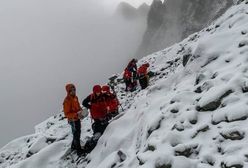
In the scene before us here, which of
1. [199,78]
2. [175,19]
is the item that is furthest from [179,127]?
[175,19]

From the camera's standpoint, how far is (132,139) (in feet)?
43.2

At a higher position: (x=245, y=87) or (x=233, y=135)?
(x=245, y=87)

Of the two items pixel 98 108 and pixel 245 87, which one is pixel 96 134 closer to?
pixel 98 108

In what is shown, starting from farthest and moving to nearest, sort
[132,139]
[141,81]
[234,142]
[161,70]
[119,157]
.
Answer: [161,70] → [141,81] → [132,139] → [119,157] → [234,142]

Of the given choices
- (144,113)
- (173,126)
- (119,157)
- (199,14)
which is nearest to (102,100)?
(144,113)

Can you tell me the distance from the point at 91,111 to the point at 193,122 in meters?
6.22

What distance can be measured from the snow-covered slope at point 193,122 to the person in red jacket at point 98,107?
0.85m

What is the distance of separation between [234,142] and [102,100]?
7.78 metres

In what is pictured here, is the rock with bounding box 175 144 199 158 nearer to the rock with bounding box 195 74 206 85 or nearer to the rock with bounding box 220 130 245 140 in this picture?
the rock with bounding box 220 130 245 140

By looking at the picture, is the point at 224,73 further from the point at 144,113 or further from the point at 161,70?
the point at 161,70

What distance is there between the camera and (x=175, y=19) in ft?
471

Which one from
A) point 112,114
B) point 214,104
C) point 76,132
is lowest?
point 214,104

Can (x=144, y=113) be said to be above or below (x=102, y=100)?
below

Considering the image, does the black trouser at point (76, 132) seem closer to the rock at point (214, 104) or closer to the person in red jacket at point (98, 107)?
the person in red jacket at point (98, 107)
